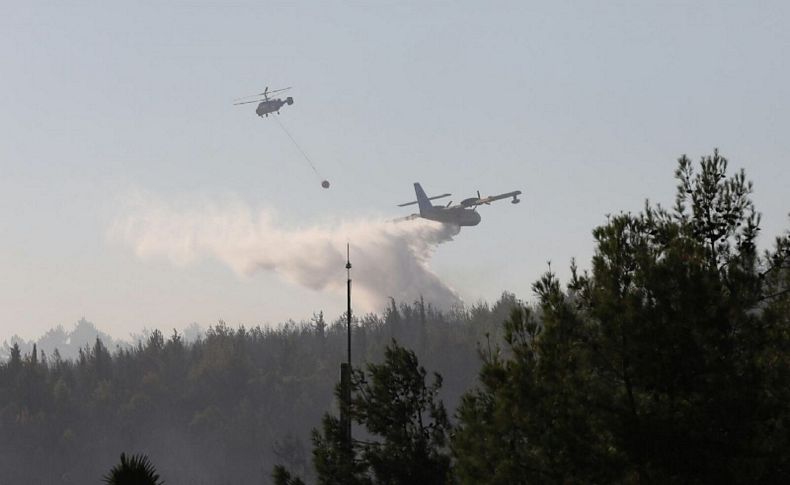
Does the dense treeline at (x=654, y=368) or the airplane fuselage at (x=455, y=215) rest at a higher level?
the airplane fuselage at (x=455, y=215)

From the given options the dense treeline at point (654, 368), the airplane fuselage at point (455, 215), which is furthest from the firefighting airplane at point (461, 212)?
the dense treeline at point (654, 368)

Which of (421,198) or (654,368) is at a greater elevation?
(421,198)

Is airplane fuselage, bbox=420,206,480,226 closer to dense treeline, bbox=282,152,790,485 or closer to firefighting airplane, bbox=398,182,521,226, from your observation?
firefighting airplane, bbox=398,182,521,226

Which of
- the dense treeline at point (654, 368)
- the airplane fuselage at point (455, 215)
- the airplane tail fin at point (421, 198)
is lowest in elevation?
the dense treeline at point (654, 368)

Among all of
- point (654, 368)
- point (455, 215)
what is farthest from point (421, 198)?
point (654, 368)

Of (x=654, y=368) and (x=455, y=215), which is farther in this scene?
(x=455, y=215)

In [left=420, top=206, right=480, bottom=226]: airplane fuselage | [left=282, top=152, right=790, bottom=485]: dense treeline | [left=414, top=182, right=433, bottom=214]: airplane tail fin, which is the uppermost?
[left=414, top=182, right=433, bottom=214]: airplane tail fin

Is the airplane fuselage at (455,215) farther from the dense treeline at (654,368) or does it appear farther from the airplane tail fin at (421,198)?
the dense treeline at (654,368)

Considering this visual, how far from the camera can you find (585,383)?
95.8ft

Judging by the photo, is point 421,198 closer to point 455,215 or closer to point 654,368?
point 455,215

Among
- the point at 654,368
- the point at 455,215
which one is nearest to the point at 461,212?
the point at 455,215

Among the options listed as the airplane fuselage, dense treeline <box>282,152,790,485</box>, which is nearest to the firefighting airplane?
the airplane fuselage

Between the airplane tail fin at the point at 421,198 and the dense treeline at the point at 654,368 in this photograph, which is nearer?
the dense treeline at the point at 654,368

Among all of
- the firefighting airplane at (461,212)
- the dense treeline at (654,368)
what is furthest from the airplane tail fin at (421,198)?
the dense treeline at (654,368)
